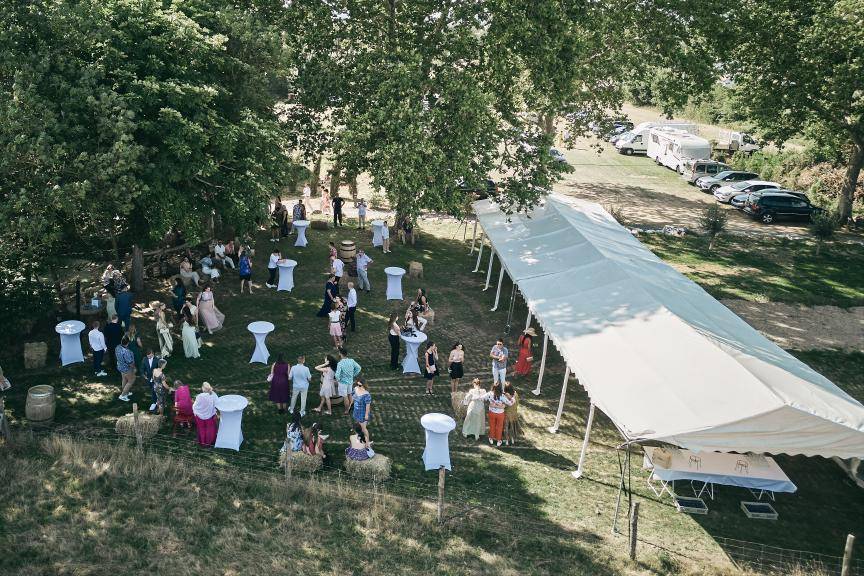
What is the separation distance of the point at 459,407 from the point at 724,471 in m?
5.39

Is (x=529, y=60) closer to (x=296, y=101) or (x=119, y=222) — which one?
(x=296, y=101)

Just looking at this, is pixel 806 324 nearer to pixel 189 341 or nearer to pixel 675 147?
pixel 189 341

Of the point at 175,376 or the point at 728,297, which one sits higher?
the point at 728,297

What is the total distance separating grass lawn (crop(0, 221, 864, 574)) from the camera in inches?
459

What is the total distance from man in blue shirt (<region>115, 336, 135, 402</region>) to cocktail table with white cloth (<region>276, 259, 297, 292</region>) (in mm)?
6848

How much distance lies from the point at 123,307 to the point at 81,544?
770cm

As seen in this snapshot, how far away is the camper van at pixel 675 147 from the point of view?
43.8 metres

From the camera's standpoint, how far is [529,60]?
24562mm

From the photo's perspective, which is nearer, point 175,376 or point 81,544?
point 81,544

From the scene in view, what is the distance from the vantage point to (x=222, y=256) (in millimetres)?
23219

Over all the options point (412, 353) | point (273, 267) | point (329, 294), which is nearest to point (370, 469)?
point (412, 353)

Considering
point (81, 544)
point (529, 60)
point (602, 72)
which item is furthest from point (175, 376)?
point (602, 72)

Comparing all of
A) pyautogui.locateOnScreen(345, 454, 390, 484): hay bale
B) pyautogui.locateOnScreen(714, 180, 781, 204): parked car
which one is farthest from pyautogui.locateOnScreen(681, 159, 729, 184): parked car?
pyautogui.locateOnScreen(345, 454, 390, 484): hay bale

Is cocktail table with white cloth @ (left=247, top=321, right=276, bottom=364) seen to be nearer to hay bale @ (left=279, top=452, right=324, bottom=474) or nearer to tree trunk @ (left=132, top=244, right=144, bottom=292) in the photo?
hay bale @ (left=279, top=452, right=324, bottom=474)
